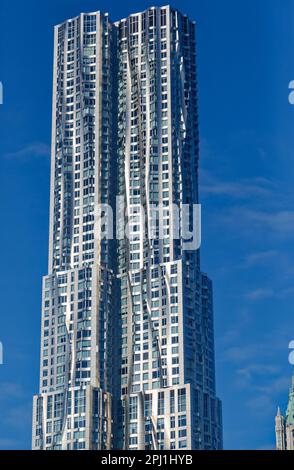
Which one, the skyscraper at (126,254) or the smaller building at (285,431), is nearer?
the skyscraper at (126,254)

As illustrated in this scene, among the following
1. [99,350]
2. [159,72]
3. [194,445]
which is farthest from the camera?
[159,72]

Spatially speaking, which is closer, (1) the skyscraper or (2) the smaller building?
(1) the skyscraper

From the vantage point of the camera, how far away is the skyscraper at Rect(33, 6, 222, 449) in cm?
7644

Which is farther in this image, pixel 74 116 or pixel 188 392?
pixel 74 116

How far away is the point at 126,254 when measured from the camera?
8356 cm

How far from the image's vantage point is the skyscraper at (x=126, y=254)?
251ft

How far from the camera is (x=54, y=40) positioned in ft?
294

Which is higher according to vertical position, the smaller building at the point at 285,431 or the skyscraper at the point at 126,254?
the skyscraper at the point at 126,254

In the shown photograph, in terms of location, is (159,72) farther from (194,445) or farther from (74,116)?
(194,445)

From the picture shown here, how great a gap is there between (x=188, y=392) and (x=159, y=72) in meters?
25.9

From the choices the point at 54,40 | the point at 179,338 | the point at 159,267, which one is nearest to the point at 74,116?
the point at 54,40

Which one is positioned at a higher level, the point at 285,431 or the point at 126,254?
the point at 126,254

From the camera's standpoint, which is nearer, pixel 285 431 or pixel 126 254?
pixel 126 254

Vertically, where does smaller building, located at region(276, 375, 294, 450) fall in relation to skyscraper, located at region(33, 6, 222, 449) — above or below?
below
